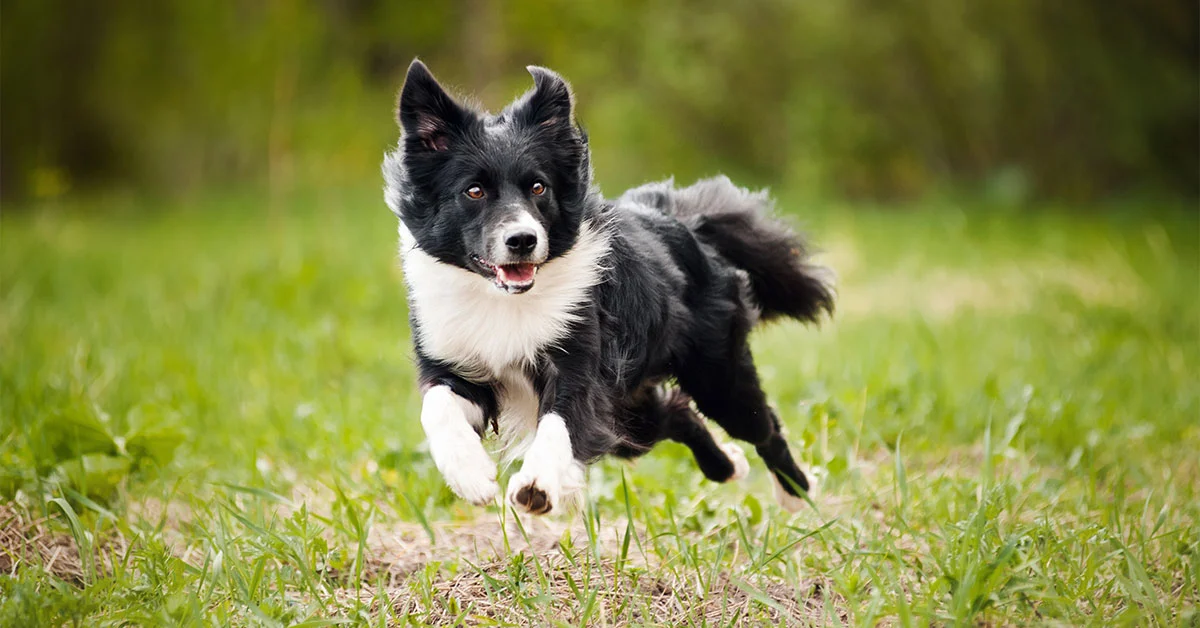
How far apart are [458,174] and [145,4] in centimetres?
1416

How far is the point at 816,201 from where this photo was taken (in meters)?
16.4

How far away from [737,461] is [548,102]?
5.64 feet

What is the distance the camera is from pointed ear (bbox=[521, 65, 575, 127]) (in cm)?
360

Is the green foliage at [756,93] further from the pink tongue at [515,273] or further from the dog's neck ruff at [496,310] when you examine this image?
the pink tongue at [515,273]

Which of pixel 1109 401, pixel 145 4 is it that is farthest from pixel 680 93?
pixel 1109 401

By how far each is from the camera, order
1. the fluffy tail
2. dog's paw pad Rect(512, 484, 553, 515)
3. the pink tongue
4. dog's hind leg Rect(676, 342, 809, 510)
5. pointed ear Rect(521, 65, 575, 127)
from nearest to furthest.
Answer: dog's paw pad Rect(512, 484, 553, 515)
the pink tongue
pointed ear Rect(521, 65, 575, 127)
dog's hind leg Rect(676, 342, 809, 510)
the fluffy tail

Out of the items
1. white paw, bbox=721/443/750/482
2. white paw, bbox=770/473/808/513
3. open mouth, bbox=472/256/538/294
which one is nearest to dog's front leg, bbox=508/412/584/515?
open mouth, bbox=472/256/538/294

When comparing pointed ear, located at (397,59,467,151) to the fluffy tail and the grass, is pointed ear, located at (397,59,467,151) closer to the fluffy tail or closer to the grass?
the fluffy tail

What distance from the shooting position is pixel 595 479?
4770mm

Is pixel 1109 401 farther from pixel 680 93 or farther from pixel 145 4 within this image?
pixel 145 4

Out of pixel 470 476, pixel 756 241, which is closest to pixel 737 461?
pixel 756 241

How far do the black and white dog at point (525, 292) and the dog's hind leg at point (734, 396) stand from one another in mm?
156

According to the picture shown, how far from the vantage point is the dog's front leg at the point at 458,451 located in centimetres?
321

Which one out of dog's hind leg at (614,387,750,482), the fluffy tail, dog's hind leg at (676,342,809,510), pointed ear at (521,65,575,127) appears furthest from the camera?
the fluffy tail
